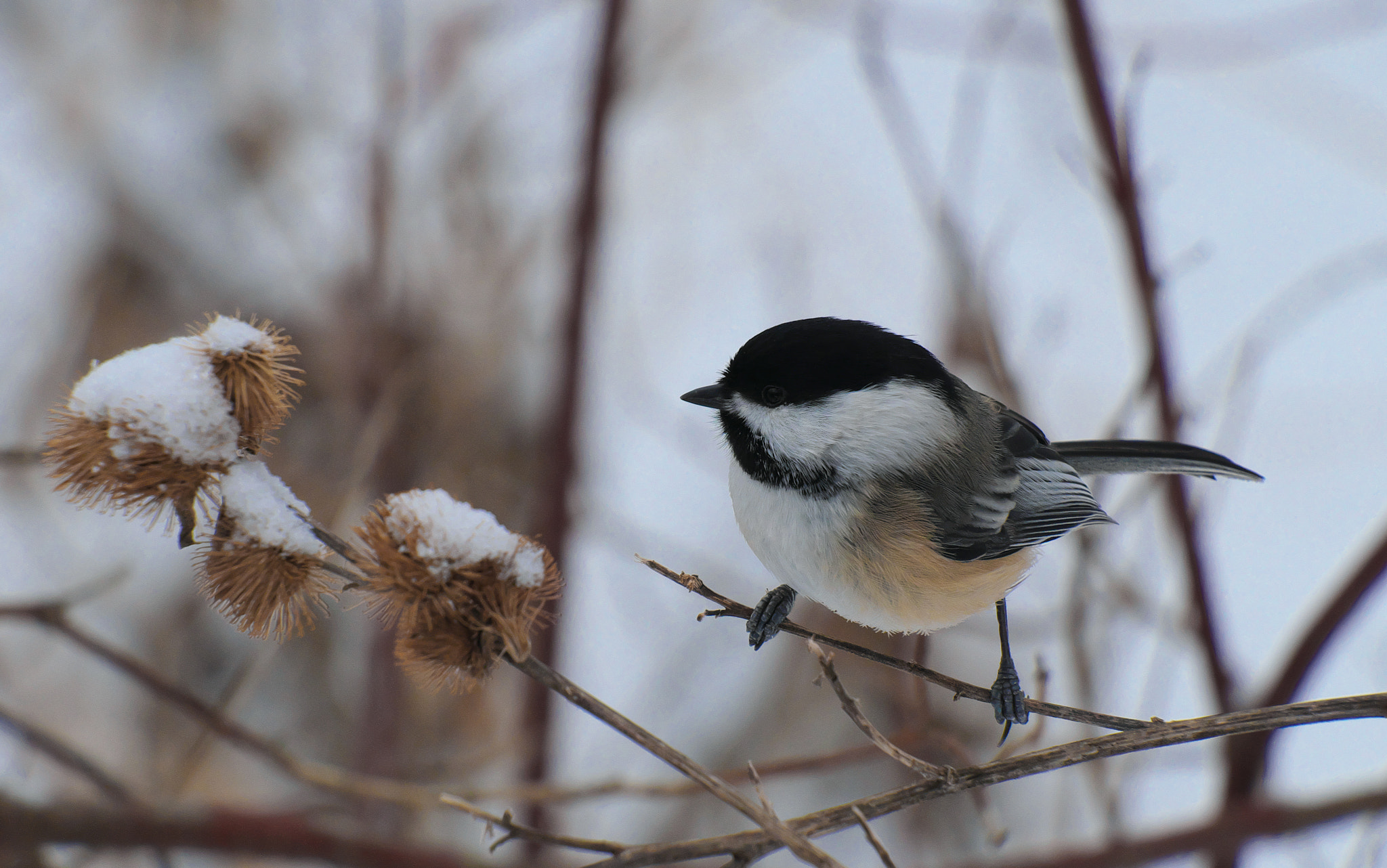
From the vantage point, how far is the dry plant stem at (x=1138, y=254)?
4.31ft

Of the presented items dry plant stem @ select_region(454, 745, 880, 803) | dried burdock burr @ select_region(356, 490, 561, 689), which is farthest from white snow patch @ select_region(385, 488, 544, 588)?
dry plant stem @ select_region(454, 745, 880, 803)

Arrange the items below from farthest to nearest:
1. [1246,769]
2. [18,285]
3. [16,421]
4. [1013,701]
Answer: [18,285] → [16,421] → [1246,769] → [1013,701]

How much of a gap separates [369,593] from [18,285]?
7.73 ft

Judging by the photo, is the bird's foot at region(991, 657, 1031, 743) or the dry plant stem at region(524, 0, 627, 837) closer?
the bird's foot at region(991, 657, 1031, 743)

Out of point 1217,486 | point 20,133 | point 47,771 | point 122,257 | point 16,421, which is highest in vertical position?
point 20,133

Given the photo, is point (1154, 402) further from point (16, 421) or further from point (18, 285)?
point (18, 285)

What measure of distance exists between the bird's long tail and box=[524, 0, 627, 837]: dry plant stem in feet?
3.07

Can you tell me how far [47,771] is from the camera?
219cm

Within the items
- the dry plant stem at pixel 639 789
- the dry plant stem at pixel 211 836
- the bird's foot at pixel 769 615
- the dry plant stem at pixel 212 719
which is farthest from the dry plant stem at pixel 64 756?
the bird's foot at pixel 769 615

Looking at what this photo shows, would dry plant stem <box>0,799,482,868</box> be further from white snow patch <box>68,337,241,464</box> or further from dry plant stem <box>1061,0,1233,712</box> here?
dry plant stem <box>1061,0,1233,712</box>

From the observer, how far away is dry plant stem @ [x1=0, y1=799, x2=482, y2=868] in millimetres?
703

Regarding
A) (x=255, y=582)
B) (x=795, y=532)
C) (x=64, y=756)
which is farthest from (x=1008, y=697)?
(x=64, y=756)

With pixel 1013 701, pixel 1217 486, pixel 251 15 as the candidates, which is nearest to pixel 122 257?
pixel 251 15

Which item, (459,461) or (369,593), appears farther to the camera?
(459,461)
